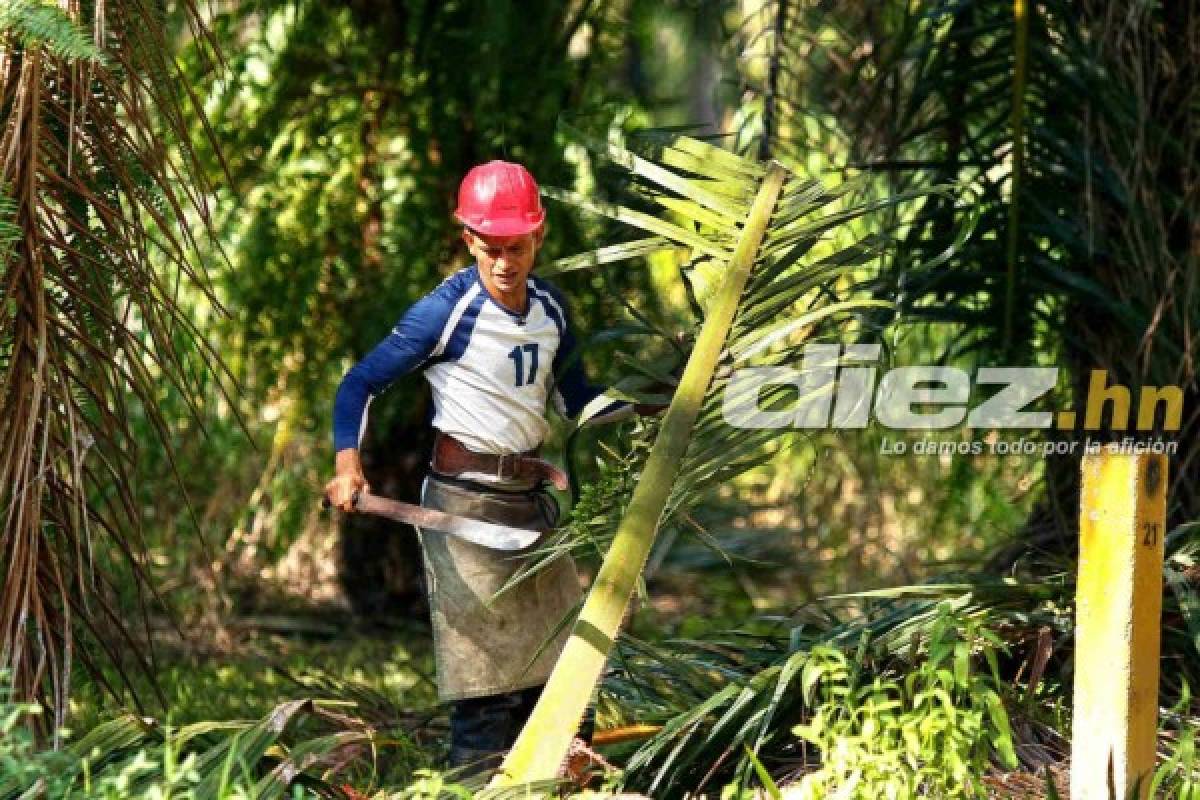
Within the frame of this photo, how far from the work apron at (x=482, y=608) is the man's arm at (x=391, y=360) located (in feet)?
0.99

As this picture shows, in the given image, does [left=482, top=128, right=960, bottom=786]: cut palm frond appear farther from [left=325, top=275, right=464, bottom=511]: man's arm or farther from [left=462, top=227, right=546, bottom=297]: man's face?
[left=325, top=275, right=464, bottom=511]: man's arm

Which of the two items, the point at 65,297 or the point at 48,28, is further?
the point at 65,297

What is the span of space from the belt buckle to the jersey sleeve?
11.4 inches

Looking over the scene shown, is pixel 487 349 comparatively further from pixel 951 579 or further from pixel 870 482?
pixel 870 482

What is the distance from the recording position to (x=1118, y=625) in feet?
11.2

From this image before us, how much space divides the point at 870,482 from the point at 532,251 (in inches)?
189

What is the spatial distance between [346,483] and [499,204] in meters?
0.69

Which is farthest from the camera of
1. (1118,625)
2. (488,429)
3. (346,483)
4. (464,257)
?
(464,257)

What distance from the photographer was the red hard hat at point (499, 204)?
4.08 metres

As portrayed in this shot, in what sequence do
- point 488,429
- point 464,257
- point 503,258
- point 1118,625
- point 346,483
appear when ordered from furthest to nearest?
1. point 464,257
2. point 488,429
3. point 503,258
4. point 346,483
5. point 1118,625

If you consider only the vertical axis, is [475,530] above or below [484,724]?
above

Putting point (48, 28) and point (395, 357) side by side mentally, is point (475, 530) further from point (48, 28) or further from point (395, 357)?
point (48, 28)

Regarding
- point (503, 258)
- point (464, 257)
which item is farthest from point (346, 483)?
point (464, 257)

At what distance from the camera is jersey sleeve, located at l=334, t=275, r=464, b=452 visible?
13.5 ft
